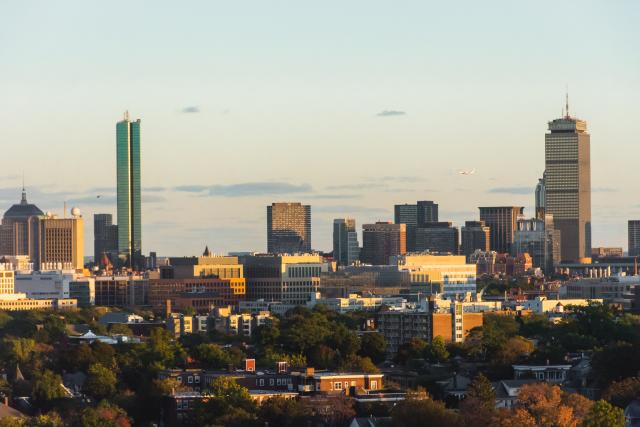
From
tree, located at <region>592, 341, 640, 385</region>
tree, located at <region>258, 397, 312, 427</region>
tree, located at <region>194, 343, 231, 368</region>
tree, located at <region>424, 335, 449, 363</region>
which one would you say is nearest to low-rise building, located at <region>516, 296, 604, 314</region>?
tree, located at <region>424, 335, 449, 363</region>

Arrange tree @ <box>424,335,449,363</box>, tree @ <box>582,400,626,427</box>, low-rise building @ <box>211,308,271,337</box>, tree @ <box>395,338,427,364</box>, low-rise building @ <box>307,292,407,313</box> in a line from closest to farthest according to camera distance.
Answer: tree @ <box>582,400,626,427</box> < tree @ <box>424,335,449,363</box> < tree @ <box>395,338,427,364</box> < low-rise building @ <box>211,308,271,337</box> < low-rise building @ <box>307,292,407,313</box>

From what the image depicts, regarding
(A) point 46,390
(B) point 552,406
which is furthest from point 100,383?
(B) point 552,406

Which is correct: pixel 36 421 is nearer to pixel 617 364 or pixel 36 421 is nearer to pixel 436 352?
pixel 617 364

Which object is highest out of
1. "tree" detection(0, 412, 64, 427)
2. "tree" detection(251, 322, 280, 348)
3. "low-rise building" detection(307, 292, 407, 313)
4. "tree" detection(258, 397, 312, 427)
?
"low-rise building" detection(307, 292, 407, 313)

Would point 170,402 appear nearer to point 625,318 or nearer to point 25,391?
point 25,391

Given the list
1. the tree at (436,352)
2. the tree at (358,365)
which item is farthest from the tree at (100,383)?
the tree at (436,352)

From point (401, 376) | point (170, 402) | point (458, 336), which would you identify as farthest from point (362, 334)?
point (170, 402)

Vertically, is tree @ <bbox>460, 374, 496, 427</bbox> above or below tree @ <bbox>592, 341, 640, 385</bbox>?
below

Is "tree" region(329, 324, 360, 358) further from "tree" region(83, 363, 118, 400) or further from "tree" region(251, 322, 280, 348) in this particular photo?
"tree" region(83, 363, 118, 400)
